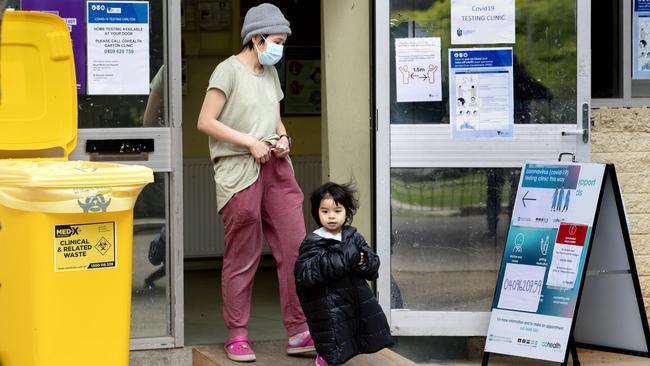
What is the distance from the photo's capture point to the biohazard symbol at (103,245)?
215 inches

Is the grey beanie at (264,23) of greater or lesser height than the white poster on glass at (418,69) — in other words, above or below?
above

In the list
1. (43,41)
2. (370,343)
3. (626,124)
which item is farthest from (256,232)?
(626,124)

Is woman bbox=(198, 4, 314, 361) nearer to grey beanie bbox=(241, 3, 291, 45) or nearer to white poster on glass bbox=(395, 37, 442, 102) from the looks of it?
grey beanie bbox=(241, 3, 291, 45)

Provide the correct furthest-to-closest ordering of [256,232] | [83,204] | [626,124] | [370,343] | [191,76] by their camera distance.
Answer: [191,76] → [626,124] → [256,232] → [370,343] → [83,204]

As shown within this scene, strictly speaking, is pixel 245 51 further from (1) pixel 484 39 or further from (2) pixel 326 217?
(1) pixel 484 39

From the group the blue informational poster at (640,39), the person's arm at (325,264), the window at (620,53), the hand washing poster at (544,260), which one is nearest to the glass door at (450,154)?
the hand washing poster at (544,260)

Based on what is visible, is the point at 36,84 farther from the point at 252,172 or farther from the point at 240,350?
the point at 240,350

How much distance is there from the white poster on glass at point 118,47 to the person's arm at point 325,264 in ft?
4.89

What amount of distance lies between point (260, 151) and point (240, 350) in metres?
0.99

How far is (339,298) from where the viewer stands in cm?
579

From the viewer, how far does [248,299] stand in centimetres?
642

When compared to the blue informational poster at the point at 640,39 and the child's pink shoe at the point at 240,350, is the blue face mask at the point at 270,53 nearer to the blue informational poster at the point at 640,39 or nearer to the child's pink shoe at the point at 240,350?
the child's pink shoe at the point at 240,350

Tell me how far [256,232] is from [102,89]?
3.64 feet

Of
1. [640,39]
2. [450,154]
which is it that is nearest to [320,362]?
[450,154]
